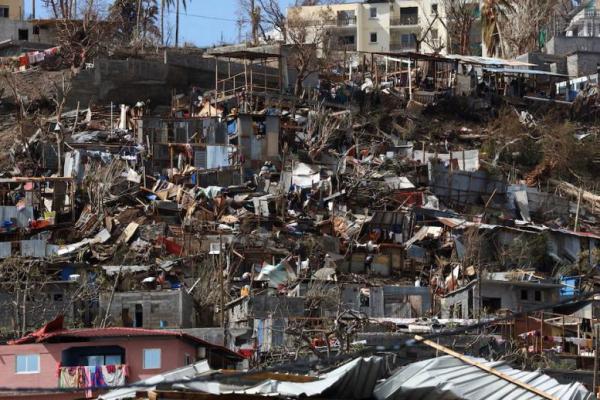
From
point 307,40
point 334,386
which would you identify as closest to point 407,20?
point 307,40

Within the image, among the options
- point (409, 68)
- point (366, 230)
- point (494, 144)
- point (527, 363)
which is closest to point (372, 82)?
point (409, 68)

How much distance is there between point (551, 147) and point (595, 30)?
1819 centimetres

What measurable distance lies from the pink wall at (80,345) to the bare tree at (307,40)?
2290 cm

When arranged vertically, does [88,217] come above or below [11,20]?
below

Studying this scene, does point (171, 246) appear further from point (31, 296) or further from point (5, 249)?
point (31, 296)

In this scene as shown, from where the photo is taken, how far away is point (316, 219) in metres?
40.6

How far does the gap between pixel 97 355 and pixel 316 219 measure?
48.0 feet

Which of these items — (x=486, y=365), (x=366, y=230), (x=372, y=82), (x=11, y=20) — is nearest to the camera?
(x=486, y=365)

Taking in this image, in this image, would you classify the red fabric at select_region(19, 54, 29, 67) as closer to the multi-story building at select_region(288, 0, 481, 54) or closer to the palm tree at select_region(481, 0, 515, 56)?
the palm tree at select_region(481, 0, 515, 56)

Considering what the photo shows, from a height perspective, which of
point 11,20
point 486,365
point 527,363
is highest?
point 11,20

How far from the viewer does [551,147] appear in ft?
155

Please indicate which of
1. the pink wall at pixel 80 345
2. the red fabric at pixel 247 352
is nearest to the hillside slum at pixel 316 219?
the red fabric at pixel 247 352

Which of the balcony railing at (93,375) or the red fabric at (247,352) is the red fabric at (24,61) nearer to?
the red fabric at (247,352)

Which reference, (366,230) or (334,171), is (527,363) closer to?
(366,230)
